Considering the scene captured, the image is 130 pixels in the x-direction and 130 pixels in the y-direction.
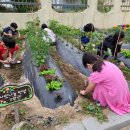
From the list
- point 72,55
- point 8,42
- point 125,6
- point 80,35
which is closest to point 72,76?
point 72,55

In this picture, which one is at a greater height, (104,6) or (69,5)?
(69,5)

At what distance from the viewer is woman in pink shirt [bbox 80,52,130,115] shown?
Result: 3639 millimetres

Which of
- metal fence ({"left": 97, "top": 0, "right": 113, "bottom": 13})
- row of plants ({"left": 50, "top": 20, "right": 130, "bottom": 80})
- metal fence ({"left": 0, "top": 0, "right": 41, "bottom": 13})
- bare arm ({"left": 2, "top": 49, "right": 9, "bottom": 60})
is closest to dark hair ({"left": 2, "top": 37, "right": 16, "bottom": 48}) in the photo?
bare arm ({"left": 2, "top": 49, "right": 9, "bottom": 60})

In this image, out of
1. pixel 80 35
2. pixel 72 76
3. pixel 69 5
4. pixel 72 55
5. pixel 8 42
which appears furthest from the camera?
pixel 69 5

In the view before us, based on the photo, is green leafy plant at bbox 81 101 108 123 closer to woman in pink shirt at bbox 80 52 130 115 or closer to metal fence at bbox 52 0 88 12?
woman in pink shirt at bbox 80 52 130 115

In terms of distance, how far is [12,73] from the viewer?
516cm

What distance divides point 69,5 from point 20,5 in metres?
2.16

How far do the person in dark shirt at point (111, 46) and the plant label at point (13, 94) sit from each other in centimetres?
324

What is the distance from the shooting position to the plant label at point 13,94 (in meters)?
2.97

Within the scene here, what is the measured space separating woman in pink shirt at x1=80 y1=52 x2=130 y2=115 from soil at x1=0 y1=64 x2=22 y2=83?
5.63 feet

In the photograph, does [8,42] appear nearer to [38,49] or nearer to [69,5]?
[38,49]

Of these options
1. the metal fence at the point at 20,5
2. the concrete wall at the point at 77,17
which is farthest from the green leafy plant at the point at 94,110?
the metal fence at the point at 20,5

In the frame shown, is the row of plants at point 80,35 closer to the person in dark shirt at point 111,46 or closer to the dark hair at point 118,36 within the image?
the person in dark shirt at point 111,46

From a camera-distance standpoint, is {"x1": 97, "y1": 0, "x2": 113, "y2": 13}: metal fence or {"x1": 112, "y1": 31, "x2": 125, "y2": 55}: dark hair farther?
{"x1": 97, "y1": 0, "x2": 113, "y2": 13}: metal fence
